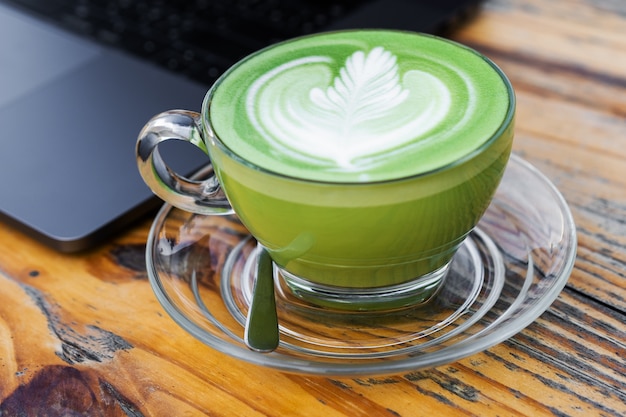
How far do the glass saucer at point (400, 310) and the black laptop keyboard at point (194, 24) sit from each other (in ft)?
0.92

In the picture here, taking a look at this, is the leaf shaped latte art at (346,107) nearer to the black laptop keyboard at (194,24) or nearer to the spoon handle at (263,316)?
the spoon handle at (263,316)

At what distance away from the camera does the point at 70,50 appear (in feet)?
2.88

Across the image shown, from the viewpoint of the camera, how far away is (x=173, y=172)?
0.58 meters

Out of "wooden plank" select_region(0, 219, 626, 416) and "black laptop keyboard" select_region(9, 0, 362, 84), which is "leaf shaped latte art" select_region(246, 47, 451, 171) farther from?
"black laptop keyboard" select_region(9, 0, 362, 84)

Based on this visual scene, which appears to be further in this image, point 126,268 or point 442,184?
point 126,268

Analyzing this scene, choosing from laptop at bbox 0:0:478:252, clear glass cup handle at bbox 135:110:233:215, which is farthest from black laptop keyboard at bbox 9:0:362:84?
clear glass cup handle at bbox 135:110:233:215

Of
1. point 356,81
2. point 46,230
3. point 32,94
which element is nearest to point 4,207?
point 46,230

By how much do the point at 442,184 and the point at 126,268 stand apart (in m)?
0.28

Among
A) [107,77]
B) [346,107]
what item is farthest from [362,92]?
[107,77]

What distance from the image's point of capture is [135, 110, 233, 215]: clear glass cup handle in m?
0.55

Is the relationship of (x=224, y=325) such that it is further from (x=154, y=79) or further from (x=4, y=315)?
(x=154, y=79)

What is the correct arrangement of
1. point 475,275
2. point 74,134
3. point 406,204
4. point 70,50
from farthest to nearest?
point 70,50 → point 74,134 → point 475,275 → point 406,204

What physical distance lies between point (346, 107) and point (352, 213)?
0.30 feet

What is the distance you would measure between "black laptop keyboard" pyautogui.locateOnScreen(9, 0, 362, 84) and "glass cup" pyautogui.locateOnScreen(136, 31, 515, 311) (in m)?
0.30
